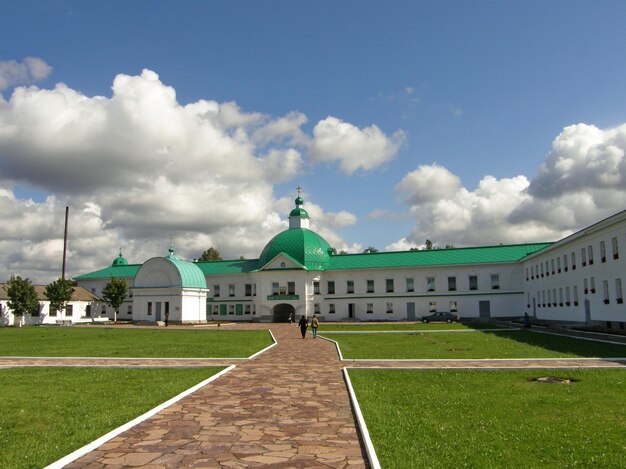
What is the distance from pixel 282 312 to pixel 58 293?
85.6ft

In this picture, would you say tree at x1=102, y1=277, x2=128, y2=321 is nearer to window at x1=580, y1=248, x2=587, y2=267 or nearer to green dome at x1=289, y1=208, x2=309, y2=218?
green dome at x1=289, y1=208, x2=309, y2=218

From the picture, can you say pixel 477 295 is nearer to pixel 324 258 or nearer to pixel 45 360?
pixel 324 258

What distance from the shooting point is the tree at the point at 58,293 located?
6219 centimetres

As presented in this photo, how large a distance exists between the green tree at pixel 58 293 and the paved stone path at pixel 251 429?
54.5 metres

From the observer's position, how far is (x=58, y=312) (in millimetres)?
64750

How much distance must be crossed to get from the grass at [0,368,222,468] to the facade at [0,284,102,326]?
1969 inches

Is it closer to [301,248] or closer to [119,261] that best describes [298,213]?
[301,248]

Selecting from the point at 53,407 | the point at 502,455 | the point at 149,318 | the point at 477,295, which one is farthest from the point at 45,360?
the point at 477,295

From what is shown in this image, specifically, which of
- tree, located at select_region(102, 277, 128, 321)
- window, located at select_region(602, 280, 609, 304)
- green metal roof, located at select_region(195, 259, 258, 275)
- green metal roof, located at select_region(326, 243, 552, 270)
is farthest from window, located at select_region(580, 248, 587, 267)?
tree, located at select_region(102, 277, 128, 321)

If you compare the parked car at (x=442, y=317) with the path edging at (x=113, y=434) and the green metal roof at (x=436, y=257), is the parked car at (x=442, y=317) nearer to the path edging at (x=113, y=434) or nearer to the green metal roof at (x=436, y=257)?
the green metal roof at (x=436, y=257)

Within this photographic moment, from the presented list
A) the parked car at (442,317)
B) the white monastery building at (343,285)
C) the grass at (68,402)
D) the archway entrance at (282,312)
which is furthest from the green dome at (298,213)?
the grass at (68,402)

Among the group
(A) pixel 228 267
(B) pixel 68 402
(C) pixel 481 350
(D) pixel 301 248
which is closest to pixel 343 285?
(D) pixel 301 248

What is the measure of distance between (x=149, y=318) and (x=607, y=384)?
54371 mm

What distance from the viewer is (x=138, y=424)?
347 inches
